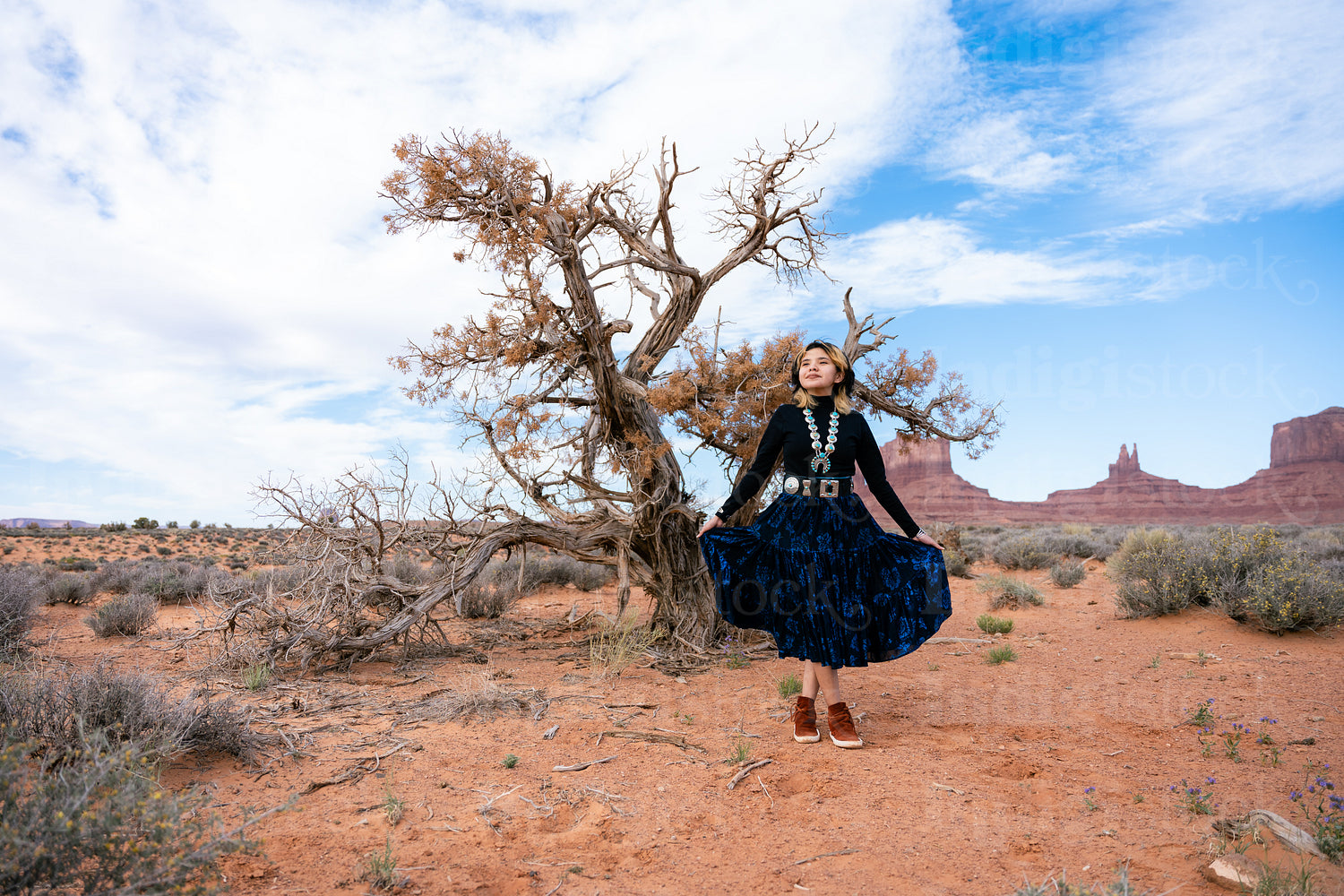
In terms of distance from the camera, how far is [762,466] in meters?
4.92

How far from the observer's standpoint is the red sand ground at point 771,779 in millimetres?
2994

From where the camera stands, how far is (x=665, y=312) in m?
7.72

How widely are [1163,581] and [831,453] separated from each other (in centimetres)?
607

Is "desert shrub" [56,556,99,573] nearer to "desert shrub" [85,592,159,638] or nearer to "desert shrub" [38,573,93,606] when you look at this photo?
"desert shrub" [38,573,93,606]

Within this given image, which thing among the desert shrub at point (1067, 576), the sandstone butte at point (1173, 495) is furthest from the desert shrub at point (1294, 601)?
the sandstone butte at point (1173, 495)

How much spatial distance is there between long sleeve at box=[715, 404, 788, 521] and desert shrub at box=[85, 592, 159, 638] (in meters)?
7.91

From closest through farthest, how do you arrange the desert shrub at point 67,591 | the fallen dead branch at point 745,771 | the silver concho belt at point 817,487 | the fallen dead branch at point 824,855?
1. the fallen dead branch at point 824,855
2. the fallen dead branch at point 745,771
3. the silver concho belt at point 817,487
4. the desert shrub at point 67,591

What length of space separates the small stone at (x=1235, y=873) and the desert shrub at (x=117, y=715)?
4.62 m

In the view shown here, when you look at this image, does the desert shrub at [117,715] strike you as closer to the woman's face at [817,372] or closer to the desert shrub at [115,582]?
the woman's face at [817,372]

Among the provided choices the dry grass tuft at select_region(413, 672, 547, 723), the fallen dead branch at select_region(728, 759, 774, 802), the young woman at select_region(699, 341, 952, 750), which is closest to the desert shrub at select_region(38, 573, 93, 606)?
the dry grass tuft at select_region(413, 672, 547, 723)

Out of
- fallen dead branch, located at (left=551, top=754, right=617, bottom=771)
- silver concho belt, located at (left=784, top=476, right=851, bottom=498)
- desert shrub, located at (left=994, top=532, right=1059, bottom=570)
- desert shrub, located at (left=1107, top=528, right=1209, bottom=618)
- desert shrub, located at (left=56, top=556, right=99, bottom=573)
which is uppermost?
silver concho belt, located at (left=784, top=476, right=851, bottom=498)

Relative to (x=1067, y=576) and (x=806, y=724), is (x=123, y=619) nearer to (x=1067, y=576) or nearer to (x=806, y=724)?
(x=806, y=724)

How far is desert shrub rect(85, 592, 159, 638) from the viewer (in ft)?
27.9

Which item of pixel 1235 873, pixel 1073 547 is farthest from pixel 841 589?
pixel 1073 547
